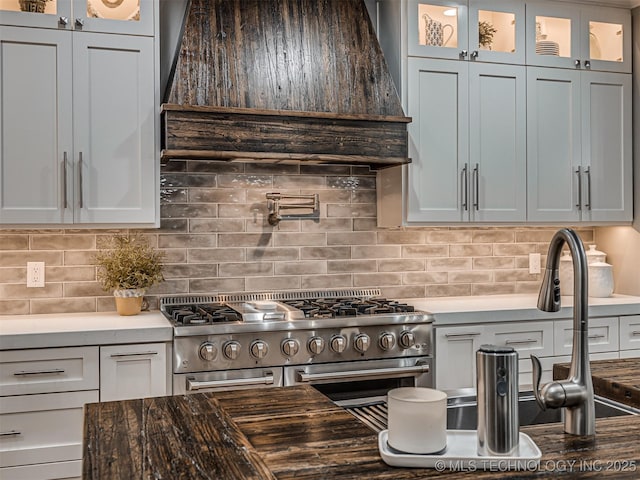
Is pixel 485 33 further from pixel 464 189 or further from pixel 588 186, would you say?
pixel 588 186

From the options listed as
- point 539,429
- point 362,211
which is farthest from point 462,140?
point 539,429

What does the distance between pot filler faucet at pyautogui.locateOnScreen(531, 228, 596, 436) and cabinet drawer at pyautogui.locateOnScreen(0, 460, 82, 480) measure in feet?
6.90

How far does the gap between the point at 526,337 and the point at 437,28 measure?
178 centimetres

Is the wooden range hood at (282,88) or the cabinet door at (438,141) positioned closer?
the wooden range hood at (282,88)

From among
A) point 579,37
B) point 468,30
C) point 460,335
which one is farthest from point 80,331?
point 579,37

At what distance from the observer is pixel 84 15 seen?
3.12 meters

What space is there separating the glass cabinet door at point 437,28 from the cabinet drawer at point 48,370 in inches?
90.7

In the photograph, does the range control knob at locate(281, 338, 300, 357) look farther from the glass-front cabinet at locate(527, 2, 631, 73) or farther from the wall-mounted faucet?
the glass-front cabinet at locate(527, 2, 631, 73)

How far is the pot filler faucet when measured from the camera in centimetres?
138

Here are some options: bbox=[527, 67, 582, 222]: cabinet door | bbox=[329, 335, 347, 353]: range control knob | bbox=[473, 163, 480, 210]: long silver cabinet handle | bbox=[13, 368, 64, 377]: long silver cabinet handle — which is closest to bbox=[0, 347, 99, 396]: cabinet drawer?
bbox=[13, 368, 64, 377]: long silver cabinet handle

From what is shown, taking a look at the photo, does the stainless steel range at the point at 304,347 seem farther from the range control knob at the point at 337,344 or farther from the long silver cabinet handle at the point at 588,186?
the long silver cabinet handle at the point at 588,186

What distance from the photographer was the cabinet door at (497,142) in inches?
148

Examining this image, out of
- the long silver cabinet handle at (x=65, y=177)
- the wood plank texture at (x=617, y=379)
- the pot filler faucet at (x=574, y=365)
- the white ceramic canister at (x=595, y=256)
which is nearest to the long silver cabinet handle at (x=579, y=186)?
the white ceramic canister at (x=595, y=256)

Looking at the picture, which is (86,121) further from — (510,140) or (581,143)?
(581,143)
